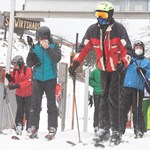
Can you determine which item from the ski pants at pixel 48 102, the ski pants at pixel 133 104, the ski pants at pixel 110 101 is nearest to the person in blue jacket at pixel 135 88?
the ski pants at pixel 133 104

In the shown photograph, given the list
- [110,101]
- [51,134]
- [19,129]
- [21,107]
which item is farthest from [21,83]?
[110,101]

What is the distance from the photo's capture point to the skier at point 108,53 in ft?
17.4

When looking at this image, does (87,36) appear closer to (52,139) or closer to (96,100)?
(52,139)

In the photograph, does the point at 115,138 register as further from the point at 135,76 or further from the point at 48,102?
the point at 135,76

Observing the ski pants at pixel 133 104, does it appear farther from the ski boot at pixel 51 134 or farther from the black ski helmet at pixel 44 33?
the black ski helmet at pixel 44 33

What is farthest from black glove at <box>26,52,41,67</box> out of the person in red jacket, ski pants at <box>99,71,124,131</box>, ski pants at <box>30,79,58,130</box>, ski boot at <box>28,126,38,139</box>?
the person in red jacket

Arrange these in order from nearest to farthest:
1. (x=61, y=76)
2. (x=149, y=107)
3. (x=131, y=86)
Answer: (x=131, y=86)
(x=61, y=76)
(x=149, y=107)

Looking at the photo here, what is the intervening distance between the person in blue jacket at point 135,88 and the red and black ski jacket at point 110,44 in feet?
5.24

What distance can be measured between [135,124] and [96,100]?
1.17 m

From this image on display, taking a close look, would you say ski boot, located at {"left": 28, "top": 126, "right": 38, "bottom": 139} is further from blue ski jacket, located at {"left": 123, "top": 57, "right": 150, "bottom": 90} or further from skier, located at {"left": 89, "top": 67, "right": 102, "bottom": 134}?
skier, located at {"left": 89, "top": 67, "right": 102, "bottom": 134}

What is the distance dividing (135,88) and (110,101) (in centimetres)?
169

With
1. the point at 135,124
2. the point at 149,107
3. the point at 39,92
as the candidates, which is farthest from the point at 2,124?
the point at 149,107

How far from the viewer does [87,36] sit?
5504 mm

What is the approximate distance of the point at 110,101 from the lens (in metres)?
5.36
